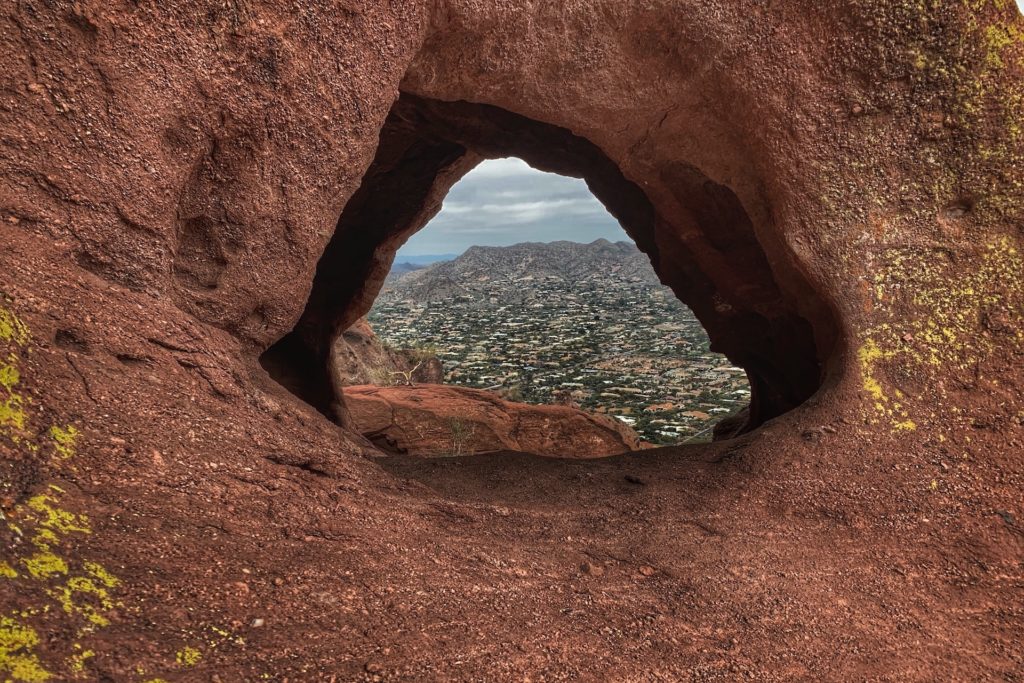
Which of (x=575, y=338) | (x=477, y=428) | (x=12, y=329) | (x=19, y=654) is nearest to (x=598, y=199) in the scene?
(x=477, y=428)

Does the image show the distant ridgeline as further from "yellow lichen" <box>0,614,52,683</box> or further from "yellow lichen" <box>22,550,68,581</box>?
"yellow lichen" <box>0,614,52,683</box>

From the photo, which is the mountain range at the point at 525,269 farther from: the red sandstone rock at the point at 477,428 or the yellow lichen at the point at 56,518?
the yellow lichen at the point at 56,518

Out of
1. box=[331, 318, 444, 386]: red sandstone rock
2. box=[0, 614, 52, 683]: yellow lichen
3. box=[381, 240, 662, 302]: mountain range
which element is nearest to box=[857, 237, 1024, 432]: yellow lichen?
box=[0, 614, 52, 683]: yellow lichen

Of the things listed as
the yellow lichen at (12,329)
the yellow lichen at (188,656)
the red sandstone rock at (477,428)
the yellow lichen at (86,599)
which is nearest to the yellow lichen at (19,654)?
the yellow lichen at (86,599)

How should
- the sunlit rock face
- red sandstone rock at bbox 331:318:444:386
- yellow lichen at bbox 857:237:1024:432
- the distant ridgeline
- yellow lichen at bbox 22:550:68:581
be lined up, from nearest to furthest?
yellow lichen at bbox 22:550:68:581 → the sunlit rock face → yellow lichen at bbox 857:237:1024:432 → red sandstone rock at bbox 331:318:444:386 → the distant ridgeline

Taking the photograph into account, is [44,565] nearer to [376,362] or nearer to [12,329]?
[12,329]

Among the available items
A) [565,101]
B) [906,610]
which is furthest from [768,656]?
[565,101]
